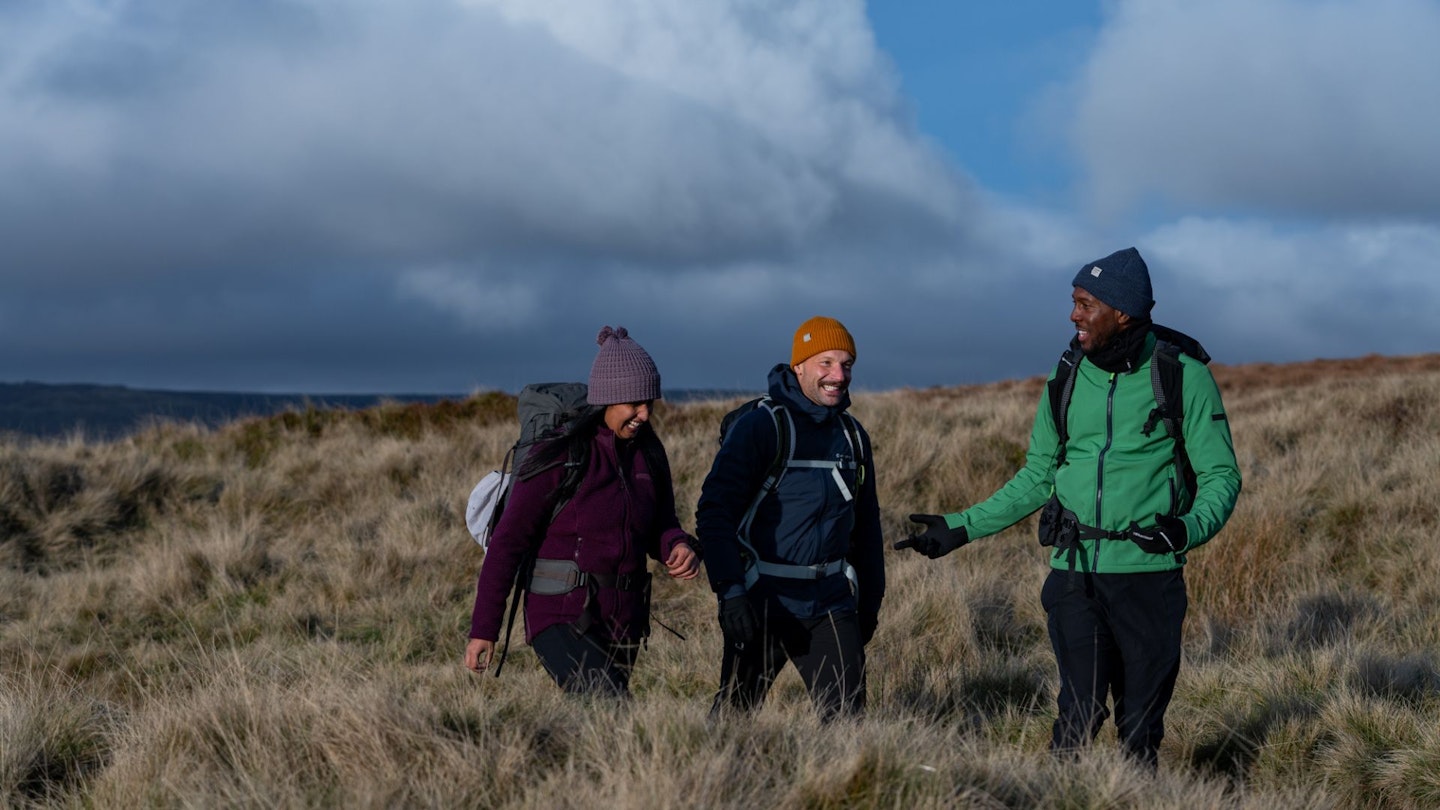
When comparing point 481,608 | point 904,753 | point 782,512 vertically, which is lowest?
point 904,753

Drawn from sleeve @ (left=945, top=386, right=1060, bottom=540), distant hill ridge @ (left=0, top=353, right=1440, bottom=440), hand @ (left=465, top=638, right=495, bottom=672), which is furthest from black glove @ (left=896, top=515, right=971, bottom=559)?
distant hill ridge @ (left=0, top=353, right=1440, bottom=440)

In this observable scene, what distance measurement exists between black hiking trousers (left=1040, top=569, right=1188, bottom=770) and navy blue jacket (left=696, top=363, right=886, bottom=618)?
0.79 meters

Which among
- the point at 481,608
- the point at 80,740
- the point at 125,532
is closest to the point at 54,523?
the point at 125,532

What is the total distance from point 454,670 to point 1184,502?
149 inches

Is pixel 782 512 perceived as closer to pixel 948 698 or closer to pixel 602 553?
pixel 602 553

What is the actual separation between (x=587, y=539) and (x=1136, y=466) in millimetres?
1863

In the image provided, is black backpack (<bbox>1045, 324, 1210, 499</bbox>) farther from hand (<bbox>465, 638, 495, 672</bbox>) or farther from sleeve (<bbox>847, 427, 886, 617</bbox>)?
hand (<bbox>465, 638, 495, 672</bbox>)

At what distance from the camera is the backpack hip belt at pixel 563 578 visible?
169 inches

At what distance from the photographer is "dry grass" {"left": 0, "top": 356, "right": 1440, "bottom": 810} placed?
3.49 m

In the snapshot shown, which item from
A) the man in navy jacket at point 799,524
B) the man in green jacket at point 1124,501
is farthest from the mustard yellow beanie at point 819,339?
the man in green jacket at point 1124,501

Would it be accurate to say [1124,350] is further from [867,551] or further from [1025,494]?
[867,551]

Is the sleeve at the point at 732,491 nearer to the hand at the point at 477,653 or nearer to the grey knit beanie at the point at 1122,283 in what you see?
the hand at the point at 477,653

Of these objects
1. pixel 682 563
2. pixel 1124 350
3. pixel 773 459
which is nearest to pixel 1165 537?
pixel 1124 350

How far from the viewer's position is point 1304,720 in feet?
17.7
